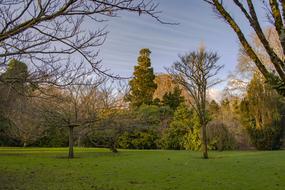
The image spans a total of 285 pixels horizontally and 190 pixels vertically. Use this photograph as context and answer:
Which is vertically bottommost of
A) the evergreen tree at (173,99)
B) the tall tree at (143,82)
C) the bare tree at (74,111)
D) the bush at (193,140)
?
the bush at (193,140)

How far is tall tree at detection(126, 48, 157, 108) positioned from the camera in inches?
1526

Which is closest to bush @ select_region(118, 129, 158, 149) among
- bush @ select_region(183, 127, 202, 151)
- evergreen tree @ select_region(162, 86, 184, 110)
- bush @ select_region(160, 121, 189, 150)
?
bush @ select_region(160, 121, 189, 150)

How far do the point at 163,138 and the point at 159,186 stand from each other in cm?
2475

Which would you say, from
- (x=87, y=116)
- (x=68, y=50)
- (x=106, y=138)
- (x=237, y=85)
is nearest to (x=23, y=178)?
(x=68, y=50)

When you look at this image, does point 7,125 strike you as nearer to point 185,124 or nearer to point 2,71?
point 185,124

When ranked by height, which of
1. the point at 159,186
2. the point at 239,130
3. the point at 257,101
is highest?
the point at 257,101

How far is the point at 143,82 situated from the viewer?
40.0 meters

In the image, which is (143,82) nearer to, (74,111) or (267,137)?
(267,137)

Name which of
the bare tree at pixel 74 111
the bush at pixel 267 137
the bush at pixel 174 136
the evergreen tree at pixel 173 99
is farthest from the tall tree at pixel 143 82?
the bare tree at pixel 74 111

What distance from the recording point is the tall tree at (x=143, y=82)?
38.8m

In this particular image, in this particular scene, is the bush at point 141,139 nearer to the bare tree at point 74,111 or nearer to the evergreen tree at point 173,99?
the evergreen tree at point 173,99

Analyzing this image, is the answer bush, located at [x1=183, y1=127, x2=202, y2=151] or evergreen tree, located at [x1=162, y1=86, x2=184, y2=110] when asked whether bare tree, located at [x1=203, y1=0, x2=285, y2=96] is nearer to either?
bush, located at [x1=183, y1=127, x2=202, y2=151]

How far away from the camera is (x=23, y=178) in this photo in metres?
10.2

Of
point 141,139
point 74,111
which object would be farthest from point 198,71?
point 141,139
